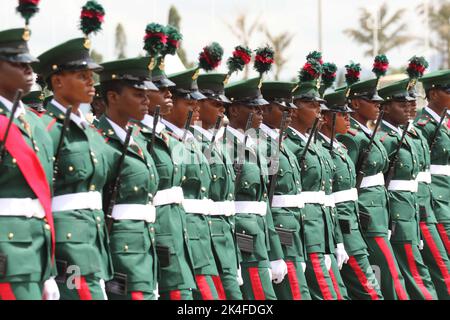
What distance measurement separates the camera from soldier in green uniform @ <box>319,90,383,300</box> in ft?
36.7

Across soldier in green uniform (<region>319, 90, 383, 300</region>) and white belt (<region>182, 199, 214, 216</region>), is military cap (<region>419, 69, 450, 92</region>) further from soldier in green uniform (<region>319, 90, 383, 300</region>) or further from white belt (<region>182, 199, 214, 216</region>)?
white belt (<region>182, 199, 214, 216</region>)

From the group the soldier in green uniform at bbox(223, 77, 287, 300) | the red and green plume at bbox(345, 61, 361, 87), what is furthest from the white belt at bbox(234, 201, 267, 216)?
the red and green plume at bbox(345, 61, 361, 87)

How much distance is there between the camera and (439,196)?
12.9 m

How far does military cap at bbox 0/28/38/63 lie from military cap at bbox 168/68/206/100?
258 centimetres

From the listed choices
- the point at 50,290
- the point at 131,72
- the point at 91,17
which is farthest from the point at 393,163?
the point at 50,290

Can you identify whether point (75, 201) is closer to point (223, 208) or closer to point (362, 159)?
point (223, 208)

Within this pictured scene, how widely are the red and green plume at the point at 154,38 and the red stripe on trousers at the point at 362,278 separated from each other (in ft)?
12.9

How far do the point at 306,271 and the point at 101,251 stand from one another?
3.61 m

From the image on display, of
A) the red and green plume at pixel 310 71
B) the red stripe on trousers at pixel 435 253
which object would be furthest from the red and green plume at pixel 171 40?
the red stripe on trousers at pixel 435 253

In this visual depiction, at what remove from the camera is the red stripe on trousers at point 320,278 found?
1033 centimetres

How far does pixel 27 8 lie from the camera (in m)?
6.72

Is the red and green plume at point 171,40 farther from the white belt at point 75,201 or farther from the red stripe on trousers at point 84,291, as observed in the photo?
the red stripe on trousers at point 84,291
